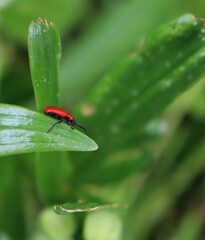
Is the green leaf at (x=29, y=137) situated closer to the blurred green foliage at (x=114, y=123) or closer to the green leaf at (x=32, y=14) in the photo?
the blurred green foliage at (x=114, y=123)

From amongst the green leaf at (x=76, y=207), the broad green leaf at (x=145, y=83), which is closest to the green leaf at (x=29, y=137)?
the green leaf at (x=76, y=207)

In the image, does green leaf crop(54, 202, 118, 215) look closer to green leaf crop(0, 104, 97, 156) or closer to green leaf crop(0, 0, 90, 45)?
green leaf crop(0, 104, 97, 156)

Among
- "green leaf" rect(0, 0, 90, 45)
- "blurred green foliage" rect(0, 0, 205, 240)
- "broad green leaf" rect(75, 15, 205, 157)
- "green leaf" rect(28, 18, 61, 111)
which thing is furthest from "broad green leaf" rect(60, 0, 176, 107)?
"green leaf" rect(28, 18, 61, 111)

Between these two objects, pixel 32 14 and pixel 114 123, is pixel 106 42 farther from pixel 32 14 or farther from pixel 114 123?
pixel 114 123

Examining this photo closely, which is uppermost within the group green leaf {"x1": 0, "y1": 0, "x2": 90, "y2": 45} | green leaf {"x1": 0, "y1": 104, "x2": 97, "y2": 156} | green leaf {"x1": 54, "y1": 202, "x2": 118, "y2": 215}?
green leaf {"x1": 0, "y1": 0, "x2": 90, "y2": 45}

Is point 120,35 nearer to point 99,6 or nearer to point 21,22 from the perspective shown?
point 99,6

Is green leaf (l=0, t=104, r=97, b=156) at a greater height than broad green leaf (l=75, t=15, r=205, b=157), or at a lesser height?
lesser

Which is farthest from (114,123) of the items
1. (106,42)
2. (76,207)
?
(106,42)
